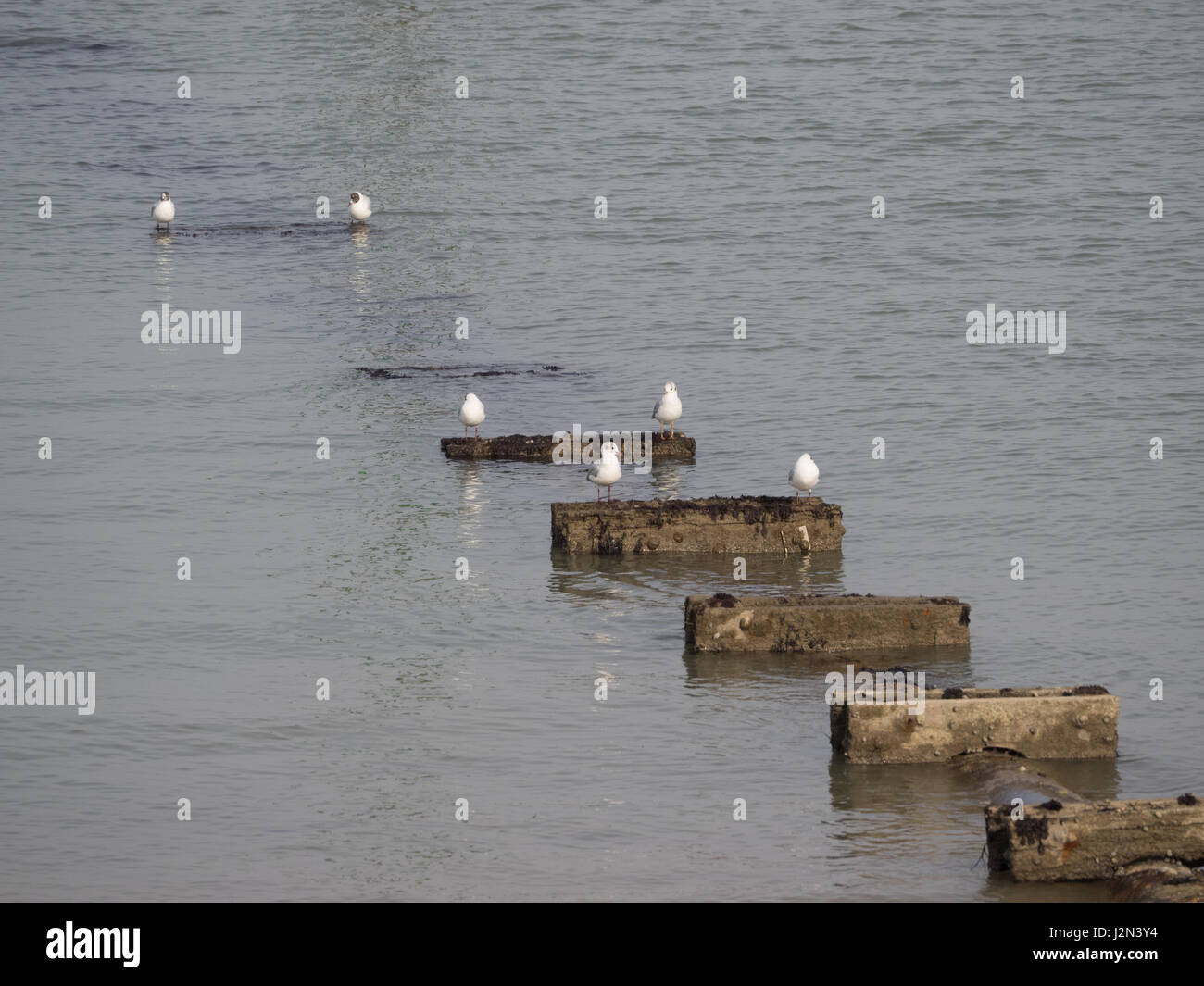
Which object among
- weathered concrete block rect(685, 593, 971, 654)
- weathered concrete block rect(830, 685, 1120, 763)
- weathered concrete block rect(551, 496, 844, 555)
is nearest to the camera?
weathered concrete block rect(830, 685, 1120, 763)

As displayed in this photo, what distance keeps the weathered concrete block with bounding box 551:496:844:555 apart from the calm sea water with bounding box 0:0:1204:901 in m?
0.37

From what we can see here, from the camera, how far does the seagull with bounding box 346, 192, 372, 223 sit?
35125 millimetres

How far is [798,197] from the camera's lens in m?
35.5

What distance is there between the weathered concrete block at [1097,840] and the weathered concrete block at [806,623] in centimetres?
407

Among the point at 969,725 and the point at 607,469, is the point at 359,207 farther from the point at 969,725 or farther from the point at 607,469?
the point at 969,725

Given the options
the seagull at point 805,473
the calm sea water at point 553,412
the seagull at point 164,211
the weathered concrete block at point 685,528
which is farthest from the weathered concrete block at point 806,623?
the seagull at point 164,211

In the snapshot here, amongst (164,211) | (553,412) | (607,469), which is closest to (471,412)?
(553,412)

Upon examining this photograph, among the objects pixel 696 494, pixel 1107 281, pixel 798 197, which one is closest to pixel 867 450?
pixel 696 494

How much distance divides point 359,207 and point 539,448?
54.3 feet

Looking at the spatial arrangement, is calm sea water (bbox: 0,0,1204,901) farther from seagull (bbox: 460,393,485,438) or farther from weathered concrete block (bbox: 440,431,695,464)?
seagull (bbox: 460,393,485,438)

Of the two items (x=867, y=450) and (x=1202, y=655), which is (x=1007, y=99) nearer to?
(x=867, y=450)

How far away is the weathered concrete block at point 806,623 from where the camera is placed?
43.7 ft

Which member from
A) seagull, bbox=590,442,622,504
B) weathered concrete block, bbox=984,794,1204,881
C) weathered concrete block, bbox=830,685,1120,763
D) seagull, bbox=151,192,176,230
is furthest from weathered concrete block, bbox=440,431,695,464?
seagull, bbox=151,192,176,230

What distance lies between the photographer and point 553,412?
22672mm
